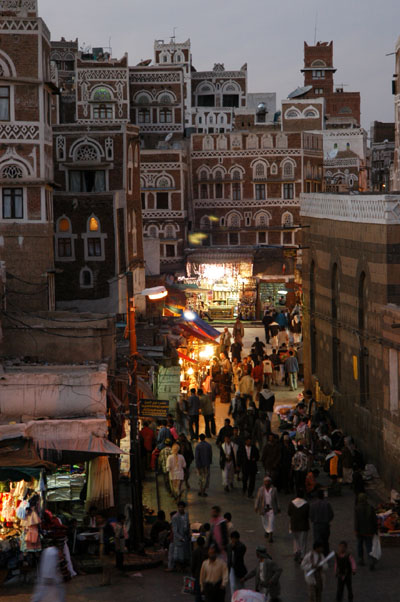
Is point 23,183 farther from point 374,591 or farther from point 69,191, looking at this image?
point 374,591

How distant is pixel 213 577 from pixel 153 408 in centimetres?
569

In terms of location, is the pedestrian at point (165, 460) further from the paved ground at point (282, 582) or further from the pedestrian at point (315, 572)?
the pedestrian at point (315, 572)

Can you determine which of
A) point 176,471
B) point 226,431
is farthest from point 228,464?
point 226,431

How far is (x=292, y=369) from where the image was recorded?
30.8 m

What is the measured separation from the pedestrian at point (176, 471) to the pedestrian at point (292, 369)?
1154 cm

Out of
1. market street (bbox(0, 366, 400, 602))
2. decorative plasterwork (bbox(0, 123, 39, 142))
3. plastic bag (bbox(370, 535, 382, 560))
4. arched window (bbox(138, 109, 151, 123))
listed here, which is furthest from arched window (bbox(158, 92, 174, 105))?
plastic bag (bbox(370, 535, 382, 560))

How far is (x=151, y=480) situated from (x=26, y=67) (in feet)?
49.2

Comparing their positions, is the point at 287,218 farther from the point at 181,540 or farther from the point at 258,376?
the point at 181,540

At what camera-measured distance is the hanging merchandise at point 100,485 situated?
690 inches

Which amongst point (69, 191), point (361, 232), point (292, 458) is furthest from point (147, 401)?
point (69, 191)

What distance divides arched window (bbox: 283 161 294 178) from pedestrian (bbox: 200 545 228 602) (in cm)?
5030

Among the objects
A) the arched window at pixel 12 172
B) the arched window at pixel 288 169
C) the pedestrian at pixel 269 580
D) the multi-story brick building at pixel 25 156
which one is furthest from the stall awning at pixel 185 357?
the arched window at pixel 288 169

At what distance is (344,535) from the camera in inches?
683

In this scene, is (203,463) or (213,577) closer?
(213,577)
